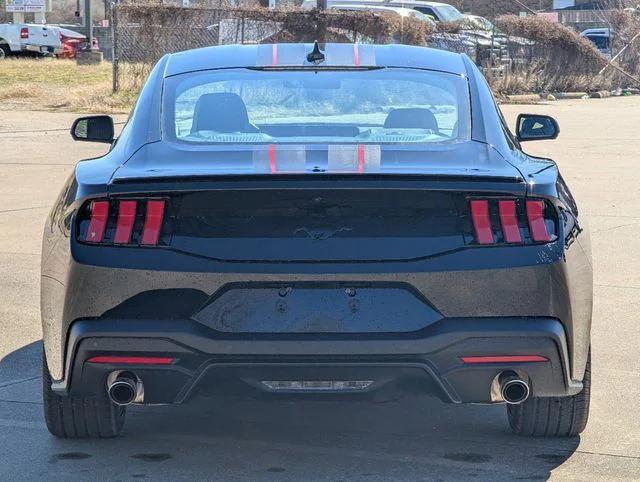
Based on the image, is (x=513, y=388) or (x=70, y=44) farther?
(x=70, y=44)

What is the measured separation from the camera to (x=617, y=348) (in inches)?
263

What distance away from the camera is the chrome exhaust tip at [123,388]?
4.36 metres

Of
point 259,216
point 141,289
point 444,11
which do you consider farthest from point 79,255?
point 444,11

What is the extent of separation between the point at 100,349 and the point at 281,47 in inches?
80.9

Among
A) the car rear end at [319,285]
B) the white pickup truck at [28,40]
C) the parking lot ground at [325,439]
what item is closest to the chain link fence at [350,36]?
the white pickup truck at [28,40]

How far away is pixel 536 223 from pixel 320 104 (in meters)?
1.43

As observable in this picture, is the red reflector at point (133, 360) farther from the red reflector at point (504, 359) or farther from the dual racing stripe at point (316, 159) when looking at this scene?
the red reflector at point (504, 359)

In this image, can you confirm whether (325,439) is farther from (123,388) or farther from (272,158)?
(272,158)

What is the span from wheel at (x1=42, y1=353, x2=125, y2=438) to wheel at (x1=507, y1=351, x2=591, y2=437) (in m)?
1.55

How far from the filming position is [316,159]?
448 cm

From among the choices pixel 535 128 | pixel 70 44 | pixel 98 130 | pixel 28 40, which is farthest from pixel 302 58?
pixel 70 44

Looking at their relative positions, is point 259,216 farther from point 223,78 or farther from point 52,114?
point 52,114

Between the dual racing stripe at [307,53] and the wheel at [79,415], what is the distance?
1637 mm

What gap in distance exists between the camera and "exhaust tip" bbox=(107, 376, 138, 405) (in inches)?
172
